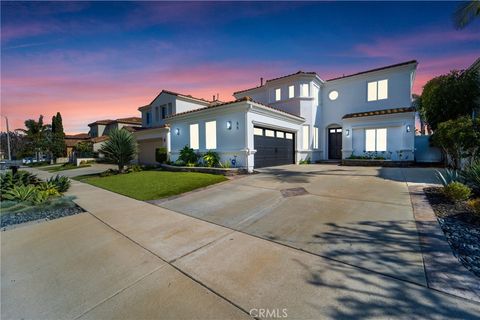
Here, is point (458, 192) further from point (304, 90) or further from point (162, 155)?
point (162, 155)

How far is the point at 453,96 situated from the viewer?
35.3 ft

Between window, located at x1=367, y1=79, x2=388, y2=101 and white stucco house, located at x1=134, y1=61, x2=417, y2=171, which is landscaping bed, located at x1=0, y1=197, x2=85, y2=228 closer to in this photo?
white stucco house, located at x1=134, y1=61, x2=417, y2=171

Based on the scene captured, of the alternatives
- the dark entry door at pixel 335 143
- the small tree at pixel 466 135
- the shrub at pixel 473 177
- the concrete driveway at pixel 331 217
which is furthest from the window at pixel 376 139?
the shrub at pixel 473 177

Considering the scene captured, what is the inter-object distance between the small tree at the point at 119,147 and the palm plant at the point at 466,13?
659 inches

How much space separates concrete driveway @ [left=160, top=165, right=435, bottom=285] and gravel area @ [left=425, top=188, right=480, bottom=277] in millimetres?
448

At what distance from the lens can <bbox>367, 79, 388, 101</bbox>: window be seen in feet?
50.3

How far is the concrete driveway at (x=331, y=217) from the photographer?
2886 millimetres

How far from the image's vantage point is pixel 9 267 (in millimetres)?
3078

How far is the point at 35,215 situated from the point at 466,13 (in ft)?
47.2

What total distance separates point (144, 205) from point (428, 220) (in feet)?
22.2

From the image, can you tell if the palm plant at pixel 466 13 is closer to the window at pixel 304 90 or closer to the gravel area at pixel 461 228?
the gravel area at pixel 461 228

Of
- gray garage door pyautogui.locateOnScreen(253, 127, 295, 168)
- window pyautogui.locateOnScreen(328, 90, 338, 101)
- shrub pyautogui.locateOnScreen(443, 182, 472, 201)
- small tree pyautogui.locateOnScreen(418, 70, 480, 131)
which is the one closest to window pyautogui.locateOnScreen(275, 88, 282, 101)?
gray garage door pyautogui.locateOnScreen(253, 127, 295, 168)

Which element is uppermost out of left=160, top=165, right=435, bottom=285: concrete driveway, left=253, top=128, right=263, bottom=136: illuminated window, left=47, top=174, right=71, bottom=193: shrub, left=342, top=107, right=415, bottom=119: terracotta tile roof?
left=342, top=107, right=415, bottom=119: terracotta tile roof

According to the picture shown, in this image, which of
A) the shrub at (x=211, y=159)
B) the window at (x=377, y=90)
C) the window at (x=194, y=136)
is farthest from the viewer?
the window at (x=377, y=90)
